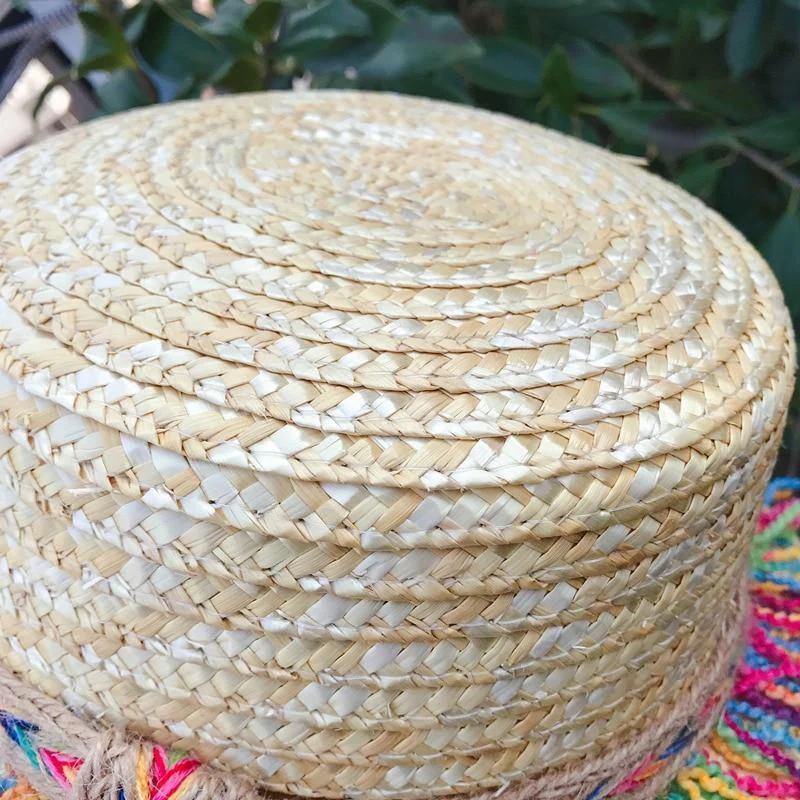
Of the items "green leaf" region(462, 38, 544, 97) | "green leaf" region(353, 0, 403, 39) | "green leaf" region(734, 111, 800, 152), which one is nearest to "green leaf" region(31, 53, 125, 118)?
"green leaf" region(353, 0, 403, 39)

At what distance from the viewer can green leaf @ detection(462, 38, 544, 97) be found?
1.21 metres

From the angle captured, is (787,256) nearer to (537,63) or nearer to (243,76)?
(537,63)

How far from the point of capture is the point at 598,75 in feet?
3.99

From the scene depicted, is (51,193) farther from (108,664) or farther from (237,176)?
(108,664)

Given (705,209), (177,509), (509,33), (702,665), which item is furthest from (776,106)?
(177,509)

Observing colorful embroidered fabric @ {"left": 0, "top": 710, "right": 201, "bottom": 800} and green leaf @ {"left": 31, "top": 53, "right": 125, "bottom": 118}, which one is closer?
colorful embroidered fabric @ {"left": 0, "top": 710, "right": 201, "bottom": 800}

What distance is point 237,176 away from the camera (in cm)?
71

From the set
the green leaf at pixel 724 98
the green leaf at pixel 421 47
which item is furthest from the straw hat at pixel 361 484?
the green leaf at pixel 724 98

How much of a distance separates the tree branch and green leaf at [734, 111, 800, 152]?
0.07ft

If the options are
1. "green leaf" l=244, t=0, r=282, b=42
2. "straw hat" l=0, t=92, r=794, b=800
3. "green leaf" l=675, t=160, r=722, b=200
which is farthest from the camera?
"green leaf" l=675, t=160, r=722, b=200

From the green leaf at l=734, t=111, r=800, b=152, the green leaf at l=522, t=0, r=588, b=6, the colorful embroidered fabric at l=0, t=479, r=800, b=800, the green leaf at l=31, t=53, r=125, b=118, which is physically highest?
the green leaf at l=522, t=0, r=588, b=6

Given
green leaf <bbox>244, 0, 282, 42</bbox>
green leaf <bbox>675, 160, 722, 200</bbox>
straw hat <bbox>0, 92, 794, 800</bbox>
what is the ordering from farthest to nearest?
green leaf <bbox>675, 160, 722, 200</bbox> → green leaf <bbox>244, 0, 282, 42</bbox> → straw hat <bbox>0, 92, 794, 800</bbox>

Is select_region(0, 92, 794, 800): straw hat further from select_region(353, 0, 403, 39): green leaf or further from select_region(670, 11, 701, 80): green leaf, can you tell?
select_region(670, 11, 701, 80): green leaf

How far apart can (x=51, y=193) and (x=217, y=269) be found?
18cm
